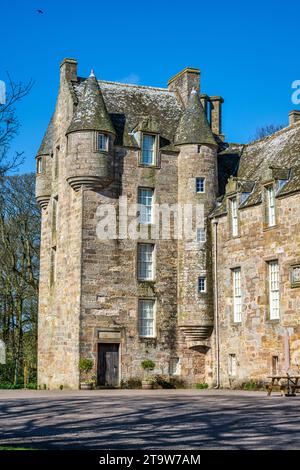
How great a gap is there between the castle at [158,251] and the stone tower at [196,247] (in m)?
0.05

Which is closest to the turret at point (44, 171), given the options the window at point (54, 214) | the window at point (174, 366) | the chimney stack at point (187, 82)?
the window at point (54, 214)

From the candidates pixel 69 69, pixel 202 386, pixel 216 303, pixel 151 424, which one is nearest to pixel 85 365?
pixel 202 386

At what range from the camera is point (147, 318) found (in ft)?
112

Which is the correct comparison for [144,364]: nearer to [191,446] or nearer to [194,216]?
[194,216]

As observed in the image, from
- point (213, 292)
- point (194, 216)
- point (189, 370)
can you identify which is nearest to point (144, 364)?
point (189, 370)

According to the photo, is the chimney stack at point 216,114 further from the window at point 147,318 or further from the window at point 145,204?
the window at point 147,318

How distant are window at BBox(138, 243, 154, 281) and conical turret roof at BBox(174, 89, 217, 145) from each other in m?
5.14

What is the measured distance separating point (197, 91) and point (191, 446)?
28.6 metres

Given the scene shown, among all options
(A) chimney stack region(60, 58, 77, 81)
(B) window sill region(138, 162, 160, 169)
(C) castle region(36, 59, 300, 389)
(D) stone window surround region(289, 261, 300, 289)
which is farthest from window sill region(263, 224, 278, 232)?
(A) chimney stack region(60, 58, 77, 81)

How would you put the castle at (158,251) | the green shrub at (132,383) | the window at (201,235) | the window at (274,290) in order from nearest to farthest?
the window at (274,290) → the castle at (158,251) → the green shrub at (132,383) → the window at (201,235)

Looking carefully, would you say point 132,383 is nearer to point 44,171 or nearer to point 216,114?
point 44,171

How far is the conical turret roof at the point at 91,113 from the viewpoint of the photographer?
109ft

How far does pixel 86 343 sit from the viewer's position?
32.4 metres

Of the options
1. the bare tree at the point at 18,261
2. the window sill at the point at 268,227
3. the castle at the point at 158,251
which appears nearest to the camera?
the window sill at the point at 268,227
